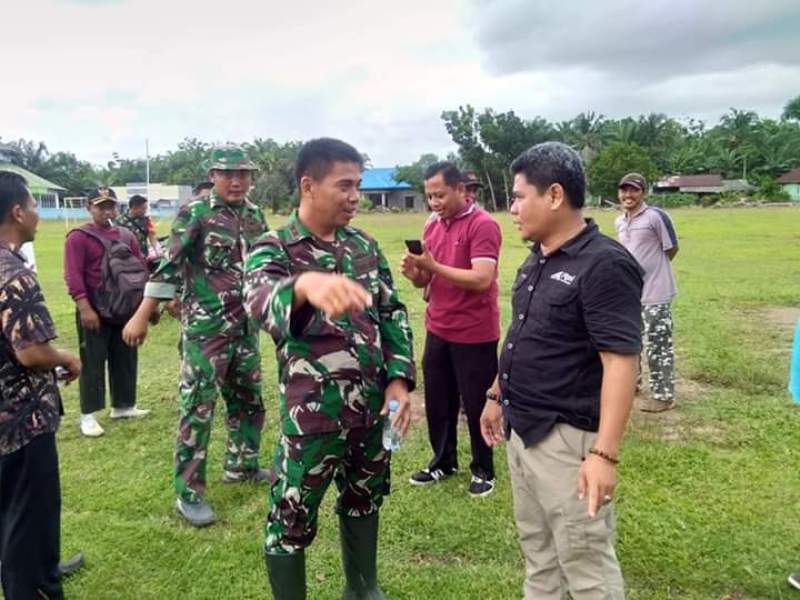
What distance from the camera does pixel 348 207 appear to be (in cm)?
254

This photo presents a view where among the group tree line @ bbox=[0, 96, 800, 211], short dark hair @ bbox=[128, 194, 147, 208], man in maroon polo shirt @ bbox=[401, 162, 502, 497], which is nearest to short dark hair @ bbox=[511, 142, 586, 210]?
man in maroon polo shirt @ bbox=[401, 162, 502, 497]

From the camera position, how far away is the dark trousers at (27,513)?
8.76ft

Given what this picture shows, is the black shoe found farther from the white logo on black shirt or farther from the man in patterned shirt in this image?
the white logo on black shirt

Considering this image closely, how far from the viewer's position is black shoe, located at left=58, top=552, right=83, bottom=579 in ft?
10.6

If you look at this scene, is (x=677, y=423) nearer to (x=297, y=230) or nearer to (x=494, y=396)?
(x=494, y=396)

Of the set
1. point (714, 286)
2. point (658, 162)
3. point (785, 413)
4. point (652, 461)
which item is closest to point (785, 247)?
point (714, 286)

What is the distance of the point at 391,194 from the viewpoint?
67.4m

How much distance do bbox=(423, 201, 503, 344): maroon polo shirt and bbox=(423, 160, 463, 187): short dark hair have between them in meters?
0.20

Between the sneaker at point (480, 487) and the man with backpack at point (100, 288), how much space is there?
300 cm

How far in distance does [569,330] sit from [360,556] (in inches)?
57.0

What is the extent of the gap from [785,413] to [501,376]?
383 cm

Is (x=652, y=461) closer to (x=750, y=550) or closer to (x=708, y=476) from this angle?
(x=708, y=476)

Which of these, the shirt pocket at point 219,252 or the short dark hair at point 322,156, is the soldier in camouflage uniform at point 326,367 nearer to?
the short dark hair at point 322,156

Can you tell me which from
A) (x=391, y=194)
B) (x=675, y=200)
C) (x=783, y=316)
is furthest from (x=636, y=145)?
(x=783, y=316)
